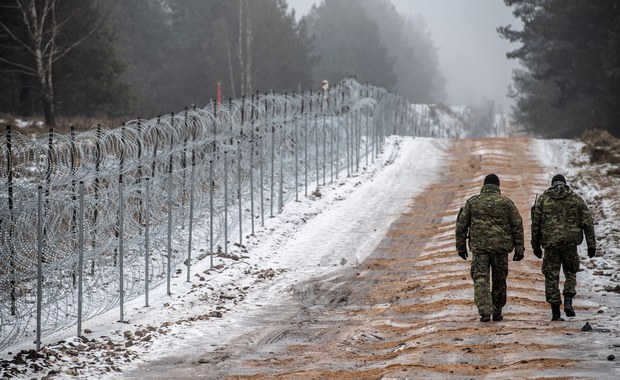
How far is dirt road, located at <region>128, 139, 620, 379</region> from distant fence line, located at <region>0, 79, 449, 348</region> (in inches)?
81.0

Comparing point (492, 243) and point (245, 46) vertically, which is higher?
point (245, 46)

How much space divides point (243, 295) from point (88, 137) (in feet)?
11.2

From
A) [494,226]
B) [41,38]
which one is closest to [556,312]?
[494,226]

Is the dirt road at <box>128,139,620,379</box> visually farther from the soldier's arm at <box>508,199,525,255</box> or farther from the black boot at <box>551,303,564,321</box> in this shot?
the soldier's arm at <box>508,199,525,255</box>

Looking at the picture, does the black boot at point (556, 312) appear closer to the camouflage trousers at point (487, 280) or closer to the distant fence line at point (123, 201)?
the camouflage trousers at point (487, 280)

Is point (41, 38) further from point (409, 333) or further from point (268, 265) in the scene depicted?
point (409, 333)

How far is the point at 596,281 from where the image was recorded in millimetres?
12914

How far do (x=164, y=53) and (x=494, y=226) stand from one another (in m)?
41.6

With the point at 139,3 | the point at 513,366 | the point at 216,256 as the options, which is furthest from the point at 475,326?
the point at 139,3

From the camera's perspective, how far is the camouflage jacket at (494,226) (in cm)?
994

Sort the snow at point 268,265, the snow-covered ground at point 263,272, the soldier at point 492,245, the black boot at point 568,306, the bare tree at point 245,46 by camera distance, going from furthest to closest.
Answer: the bare tree at point 245,46 → the snow at point 268,265 → the black boot at point 568,306 → the soldier at point 492,245 → the snow-covered ground at point 263,272

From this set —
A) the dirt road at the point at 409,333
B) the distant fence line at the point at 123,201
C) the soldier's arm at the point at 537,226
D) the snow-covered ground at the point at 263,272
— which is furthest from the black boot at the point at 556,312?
the distant fence line at the point at 123,201

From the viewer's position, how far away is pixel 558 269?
1018 centimetres

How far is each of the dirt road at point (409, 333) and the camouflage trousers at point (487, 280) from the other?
273 mm
